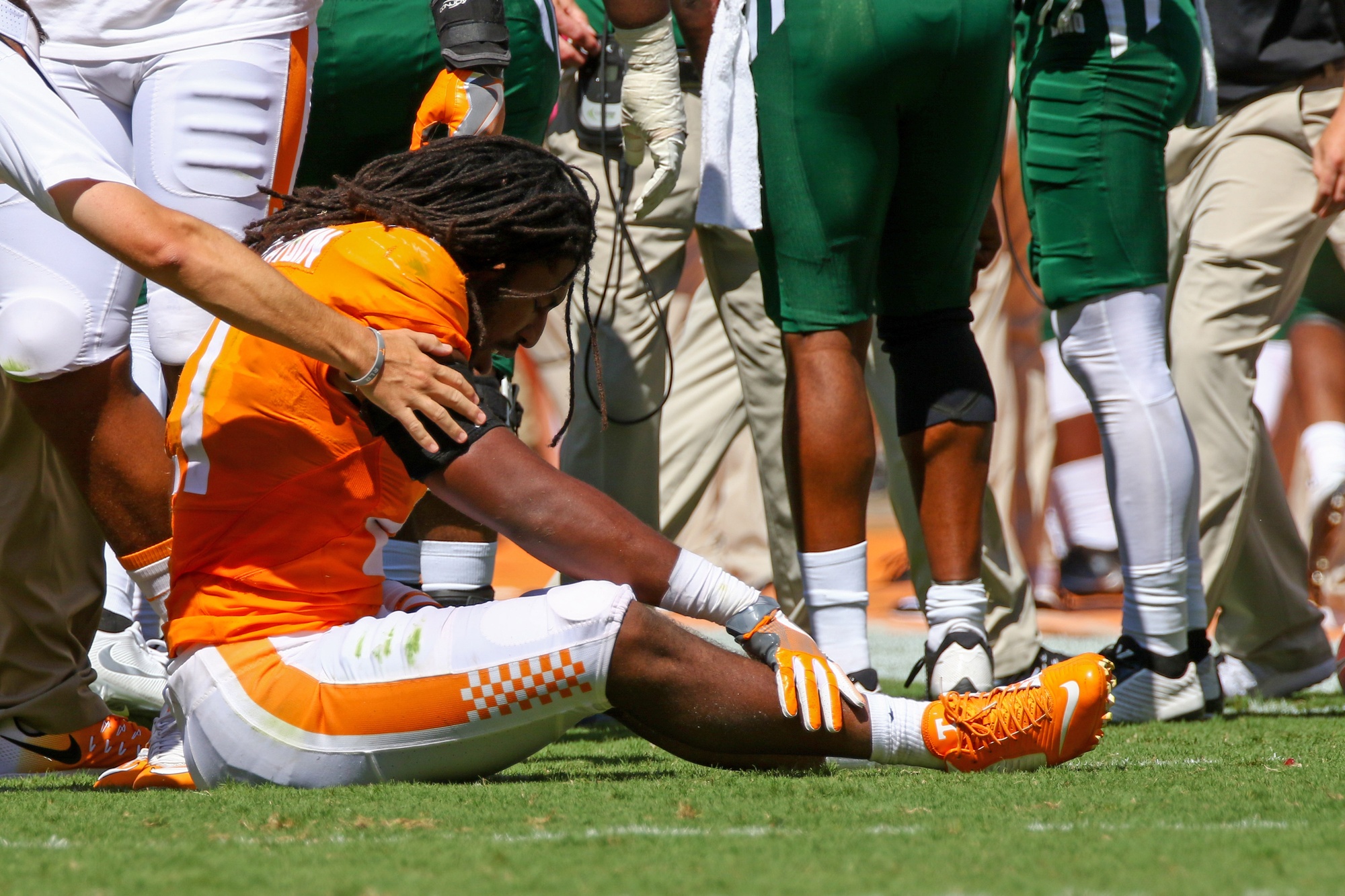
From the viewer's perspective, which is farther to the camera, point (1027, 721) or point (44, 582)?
point (44, 582)

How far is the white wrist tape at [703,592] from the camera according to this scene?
2.13 meters

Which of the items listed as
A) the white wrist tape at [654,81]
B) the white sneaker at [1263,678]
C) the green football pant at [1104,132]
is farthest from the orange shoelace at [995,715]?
the white sneaker at [1263,678]

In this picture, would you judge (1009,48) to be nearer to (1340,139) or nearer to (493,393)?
(1340,139)

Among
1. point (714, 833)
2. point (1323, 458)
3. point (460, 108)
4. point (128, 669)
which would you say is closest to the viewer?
point (714, 833)

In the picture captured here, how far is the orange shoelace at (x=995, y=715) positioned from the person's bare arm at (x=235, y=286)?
841 millimetres

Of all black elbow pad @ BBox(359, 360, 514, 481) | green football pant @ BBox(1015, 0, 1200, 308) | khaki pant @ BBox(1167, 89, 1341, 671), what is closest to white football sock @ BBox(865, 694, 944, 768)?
black elbow pad @ BBox(359, 360, 514, 481)

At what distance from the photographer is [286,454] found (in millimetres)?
2094

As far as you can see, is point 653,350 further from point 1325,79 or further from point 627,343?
point 1325,79

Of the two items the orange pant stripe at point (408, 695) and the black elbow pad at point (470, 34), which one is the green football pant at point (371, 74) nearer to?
the black elbow pad at point (470, 34)

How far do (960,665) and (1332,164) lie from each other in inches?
55.6

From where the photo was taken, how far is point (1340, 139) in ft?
10.7

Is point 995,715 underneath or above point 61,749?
above

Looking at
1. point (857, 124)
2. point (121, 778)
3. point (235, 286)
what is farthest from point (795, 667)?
point (857, 124)

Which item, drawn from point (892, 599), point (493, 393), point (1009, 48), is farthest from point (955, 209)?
point (892, 599)
